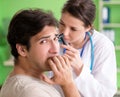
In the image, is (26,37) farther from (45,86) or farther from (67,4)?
(67,4)

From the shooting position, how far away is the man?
1.05 m

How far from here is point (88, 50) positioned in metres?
1.59

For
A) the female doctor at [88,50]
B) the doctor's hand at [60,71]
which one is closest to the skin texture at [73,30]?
the female doctor at [88,50]

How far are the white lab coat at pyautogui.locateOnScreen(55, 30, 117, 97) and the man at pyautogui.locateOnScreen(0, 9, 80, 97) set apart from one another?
0.30 meters

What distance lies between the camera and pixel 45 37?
1069 millimetres

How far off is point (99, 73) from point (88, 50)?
17cm

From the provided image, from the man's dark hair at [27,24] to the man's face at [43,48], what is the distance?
2 centimetres

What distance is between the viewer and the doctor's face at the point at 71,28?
1521mm

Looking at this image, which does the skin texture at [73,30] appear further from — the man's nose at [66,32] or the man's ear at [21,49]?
the man's ear at [21,49]

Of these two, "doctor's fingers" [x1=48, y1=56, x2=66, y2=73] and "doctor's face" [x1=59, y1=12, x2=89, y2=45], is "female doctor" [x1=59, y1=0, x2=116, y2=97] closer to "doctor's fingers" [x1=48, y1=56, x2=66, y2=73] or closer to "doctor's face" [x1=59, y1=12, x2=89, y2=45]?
"doctor's face" [x1=59, y1=12, x2=89, y2=45]

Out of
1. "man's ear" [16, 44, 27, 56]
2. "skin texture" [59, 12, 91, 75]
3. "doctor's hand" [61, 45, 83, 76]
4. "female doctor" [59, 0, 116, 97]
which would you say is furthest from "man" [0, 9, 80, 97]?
"skin texture" [59, 12, 91, 75]

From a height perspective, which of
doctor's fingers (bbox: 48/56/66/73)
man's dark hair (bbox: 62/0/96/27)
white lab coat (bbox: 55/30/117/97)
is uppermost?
man's dark hair (bbox: 62/0/96/27)

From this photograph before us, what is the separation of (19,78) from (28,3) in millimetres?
2602

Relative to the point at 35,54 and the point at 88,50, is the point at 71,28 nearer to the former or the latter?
the point at 88,50
